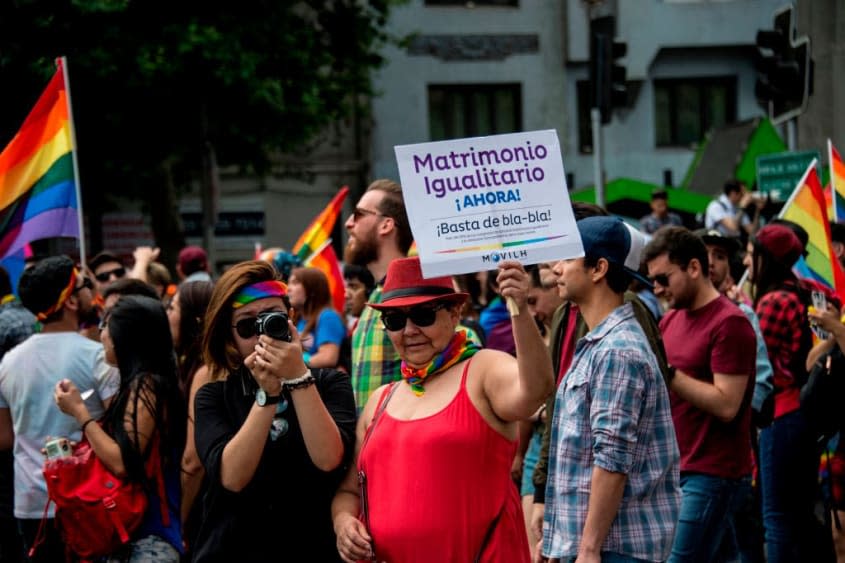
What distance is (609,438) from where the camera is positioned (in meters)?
4.12

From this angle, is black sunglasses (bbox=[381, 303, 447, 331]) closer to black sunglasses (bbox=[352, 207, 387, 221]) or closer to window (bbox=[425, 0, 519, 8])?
black sunglasses (bbox=[352, 207, 387, 221])

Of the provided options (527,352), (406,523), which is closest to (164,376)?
(406,523)

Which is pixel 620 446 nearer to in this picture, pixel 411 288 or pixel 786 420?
pixel 411 288

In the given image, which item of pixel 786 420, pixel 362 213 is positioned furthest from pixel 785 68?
pixel 362 213

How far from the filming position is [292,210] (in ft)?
88.9

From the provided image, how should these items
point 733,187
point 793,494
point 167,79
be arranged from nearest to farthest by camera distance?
point 793,494, point 733,187, point 167,79

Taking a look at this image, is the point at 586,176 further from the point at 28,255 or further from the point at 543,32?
the point at 28,255

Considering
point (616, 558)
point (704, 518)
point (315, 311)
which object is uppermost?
point (315, 311)

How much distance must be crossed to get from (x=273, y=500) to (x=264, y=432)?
25 cm

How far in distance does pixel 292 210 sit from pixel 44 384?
70.8 feet

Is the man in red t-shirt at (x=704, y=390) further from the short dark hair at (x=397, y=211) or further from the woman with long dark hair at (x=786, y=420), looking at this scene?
the woman with long dark hair at (x=786, y=420)

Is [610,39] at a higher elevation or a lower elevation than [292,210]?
higher

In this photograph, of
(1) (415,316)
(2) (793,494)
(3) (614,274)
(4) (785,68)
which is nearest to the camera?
(1) (415,316)

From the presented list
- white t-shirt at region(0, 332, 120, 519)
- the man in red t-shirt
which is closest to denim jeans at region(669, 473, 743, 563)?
the man in red t-shirt
